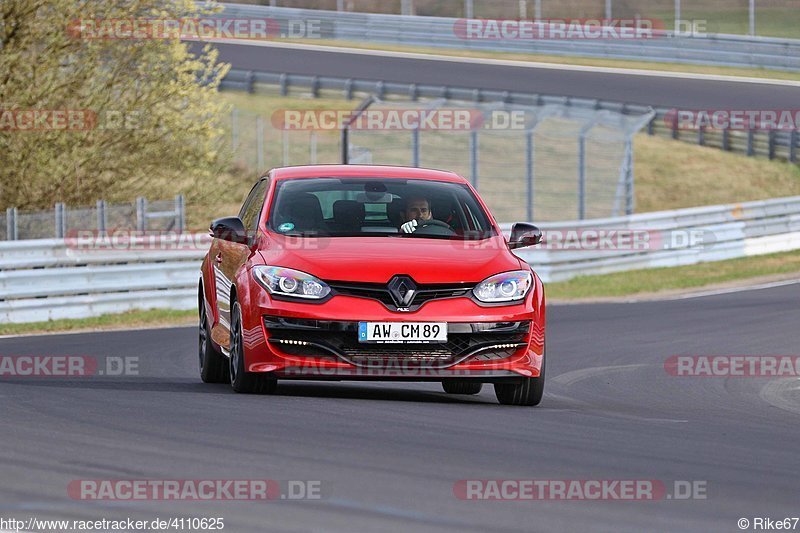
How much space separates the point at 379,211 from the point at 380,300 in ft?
3.96

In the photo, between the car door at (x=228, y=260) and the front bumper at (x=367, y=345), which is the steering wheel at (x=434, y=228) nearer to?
the front bumper at (x=367, y=345)

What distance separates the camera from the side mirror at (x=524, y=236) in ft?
35.2

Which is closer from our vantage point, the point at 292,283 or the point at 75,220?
the point at 292,283

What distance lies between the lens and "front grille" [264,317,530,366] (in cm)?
973

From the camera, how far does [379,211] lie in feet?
35.4

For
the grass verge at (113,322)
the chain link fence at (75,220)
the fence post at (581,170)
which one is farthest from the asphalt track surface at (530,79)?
the grass verge at (113,322)

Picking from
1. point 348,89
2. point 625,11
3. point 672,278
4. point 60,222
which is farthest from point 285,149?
point 625,11

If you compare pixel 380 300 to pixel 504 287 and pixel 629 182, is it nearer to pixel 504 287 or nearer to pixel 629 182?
pixel 504 287

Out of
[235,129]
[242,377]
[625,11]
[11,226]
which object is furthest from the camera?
[625,11]

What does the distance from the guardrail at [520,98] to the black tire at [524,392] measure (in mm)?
28086

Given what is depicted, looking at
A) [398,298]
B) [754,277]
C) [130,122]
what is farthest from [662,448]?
[754,277]

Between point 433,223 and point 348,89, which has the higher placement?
point 433,223

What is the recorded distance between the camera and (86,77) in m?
24.6

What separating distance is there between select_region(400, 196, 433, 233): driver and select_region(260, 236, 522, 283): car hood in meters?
0.26
